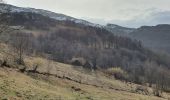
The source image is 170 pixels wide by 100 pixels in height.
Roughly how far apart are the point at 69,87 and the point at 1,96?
24.8 meters

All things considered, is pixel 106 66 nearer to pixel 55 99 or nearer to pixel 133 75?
pixel 133 75

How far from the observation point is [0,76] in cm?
4566

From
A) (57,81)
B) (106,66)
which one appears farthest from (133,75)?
(57,81)

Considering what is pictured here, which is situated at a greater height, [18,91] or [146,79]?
[18,91]

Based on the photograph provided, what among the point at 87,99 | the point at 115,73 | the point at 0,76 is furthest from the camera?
the point at 115,73

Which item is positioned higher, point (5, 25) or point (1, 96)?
point (5, 25)

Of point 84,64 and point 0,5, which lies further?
point 84,64

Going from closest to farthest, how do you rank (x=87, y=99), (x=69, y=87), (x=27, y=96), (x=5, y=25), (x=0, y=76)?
(x=27, y=96)
(x=87, y=99)
(x=0, y=76)
(x=5, y=25)
(x=69, y=87)

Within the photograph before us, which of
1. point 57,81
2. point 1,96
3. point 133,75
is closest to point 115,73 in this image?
point 133,75

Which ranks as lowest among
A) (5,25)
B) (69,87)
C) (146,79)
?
(146,79)

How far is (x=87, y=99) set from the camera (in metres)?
42.8

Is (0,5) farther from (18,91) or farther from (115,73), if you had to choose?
(115,73)

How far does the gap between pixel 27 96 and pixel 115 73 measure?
428 feet

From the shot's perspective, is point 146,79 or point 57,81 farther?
point 146,79
